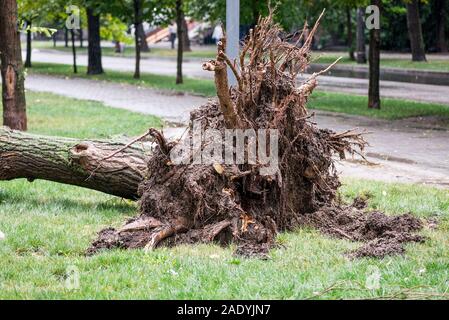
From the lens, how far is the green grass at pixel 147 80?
23.2 meters

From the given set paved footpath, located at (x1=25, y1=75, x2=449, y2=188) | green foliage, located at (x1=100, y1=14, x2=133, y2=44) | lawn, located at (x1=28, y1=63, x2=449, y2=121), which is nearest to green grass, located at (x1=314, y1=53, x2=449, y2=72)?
lawn, located at (x1=28, y1=63, x2=449, y2=121)

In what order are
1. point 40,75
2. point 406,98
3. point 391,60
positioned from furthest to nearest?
point 391,60, point 40,75, point 406,98

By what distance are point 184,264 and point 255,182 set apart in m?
1.38

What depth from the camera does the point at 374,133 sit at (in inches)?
571

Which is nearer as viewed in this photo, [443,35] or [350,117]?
[350,117]

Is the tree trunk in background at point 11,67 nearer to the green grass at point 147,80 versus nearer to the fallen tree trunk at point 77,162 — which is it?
the fallen tree trunk at point 77,162

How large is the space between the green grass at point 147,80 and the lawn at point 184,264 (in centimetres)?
1317

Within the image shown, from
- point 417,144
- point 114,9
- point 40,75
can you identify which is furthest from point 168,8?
point 417,144

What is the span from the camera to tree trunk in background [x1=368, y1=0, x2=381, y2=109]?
55.7 feet

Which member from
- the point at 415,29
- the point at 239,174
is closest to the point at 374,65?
the point at 239,174

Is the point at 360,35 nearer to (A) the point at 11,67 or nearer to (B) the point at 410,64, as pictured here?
(B) the point at 410,64

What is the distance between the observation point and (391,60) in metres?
34.8
